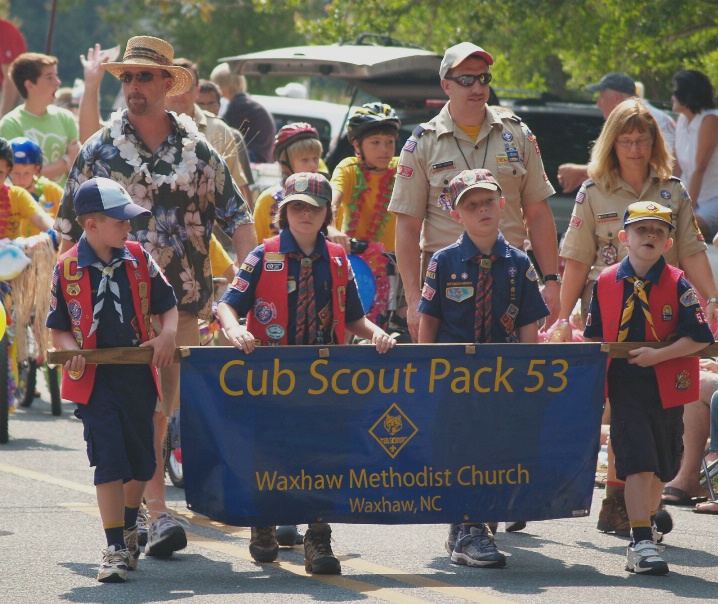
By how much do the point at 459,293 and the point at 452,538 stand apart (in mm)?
1133

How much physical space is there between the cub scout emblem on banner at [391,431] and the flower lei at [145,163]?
1.61m

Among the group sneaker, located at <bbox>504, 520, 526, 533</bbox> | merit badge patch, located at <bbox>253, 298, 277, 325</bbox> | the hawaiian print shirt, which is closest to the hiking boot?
sneaker, located at <bbox>504, 520, 526, 533</bbox>

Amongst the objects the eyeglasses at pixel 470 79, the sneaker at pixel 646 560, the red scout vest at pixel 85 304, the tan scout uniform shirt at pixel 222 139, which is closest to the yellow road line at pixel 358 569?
the sneaker at pixel 646 560

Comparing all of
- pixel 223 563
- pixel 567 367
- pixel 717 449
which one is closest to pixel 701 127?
pixel 717 449

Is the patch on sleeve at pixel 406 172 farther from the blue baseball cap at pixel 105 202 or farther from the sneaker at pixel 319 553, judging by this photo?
the sneaker at pixel 319 553

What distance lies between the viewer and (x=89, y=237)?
262 inches

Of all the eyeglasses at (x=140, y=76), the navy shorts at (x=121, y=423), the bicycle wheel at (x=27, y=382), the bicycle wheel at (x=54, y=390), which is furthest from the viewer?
the bicycle wheel at (x=27, y=382)

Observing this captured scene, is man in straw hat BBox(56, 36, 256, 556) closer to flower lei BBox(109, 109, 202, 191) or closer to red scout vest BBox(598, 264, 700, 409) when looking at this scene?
flower lei BBox(109, 109, 202, 191)

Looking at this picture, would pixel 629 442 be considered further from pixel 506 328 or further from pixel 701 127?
pixel 701 127

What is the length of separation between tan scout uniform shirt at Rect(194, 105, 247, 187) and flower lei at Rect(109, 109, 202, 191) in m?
3.63

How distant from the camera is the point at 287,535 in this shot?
23.9 ft

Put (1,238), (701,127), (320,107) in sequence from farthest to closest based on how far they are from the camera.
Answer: (320,107)
(701,127)
(1,238)

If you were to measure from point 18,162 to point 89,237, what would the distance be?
4.90 m

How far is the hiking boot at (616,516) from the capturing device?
7.71m
